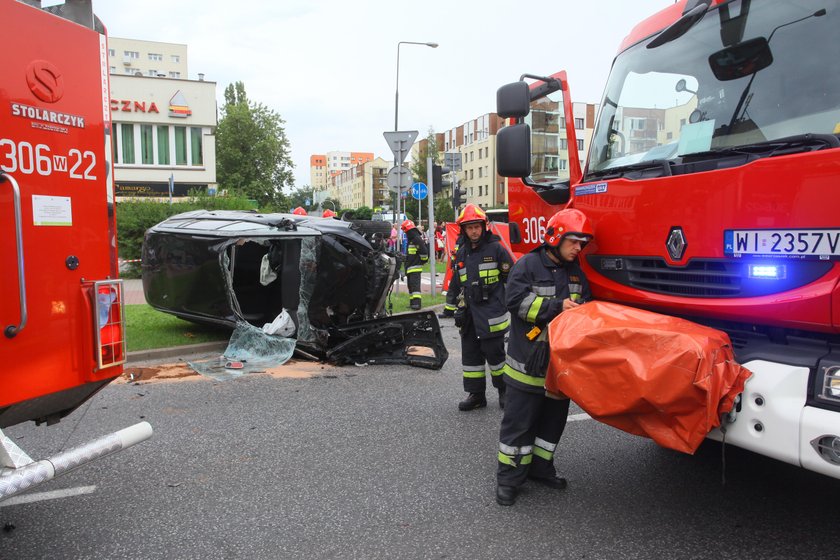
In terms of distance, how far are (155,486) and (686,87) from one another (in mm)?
3866

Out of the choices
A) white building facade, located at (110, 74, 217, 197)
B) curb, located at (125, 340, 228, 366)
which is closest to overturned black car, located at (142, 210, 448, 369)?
curb, located at (125, 340, 228, 366)

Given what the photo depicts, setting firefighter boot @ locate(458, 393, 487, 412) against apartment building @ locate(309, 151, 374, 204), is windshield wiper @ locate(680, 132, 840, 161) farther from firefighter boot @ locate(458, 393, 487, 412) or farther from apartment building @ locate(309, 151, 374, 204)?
apartment building @ locate(309, 151, 374, 204)

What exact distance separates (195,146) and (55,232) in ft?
112

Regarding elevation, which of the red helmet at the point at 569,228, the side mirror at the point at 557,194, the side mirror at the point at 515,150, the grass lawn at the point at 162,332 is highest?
the side mirror at the point at 515,150

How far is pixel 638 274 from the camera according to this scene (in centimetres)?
313

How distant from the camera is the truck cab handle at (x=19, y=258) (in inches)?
92.1

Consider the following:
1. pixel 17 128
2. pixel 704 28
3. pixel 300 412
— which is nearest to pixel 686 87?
pixel 704 28

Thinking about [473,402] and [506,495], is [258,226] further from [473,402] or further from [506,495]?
[506,495]

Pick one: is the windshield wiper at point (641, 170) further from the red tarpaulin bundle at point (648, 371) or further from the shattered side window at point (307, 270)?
the shattered side window at point (307, 270)

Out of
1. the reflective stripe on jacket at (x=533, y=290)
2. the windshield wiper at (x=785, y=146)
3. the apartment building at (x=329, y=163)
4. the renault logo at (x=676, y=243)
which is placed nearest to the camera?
the windshield wiper at (x=785, y=146)

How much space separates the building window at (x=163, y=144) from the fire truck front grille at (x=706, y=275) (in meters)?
34.4

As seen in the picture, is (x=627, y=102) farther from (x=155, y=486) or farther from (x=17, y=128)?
(x=155, y=486)

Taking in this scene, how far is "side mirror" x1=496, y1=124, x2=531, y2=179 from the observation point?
12.3 feet

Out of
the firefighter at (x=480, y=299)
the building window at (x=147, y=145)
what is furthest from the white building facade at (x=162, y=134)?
the firefighter at (x=480, y=299)
